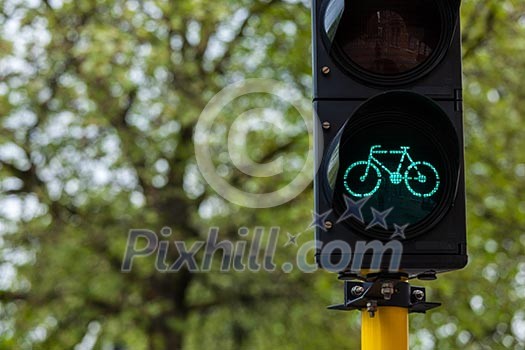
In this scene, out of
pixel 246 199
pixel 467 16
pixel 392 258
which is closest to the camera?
pixel 392 258

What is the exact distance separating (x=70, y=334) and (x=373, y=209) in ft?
30.1

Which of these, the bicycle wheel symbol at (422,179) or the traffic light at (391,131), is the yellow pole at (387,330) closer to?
the traffic light at (391,131)

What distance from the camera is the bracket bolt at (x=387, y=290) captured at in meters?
3.31

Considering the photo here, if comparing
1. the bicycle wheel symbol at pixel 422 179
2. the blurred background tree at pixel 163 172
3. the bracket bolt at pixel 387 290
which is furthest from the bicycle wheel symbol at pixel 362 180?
the blurred background tree at pixel 163 172

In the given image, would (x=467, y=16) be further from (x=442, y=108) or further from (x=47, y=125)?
(x=442, y=108)

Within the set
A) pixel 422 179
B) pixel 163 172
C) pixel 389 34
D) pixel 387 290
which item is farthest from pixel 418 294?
pixel 163 172

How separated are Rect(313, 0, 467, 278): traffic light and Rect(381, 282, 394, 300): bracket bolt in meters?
0.08

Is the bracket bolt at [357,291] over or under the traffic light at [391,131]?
under

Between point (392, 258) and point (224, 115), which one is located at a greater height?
point (392, 258)

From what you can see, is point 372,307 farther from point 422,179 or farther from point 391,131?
point 391,131

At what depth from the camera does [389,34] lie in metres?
3.36

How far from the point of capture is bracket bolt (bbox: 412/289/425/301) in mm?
3377

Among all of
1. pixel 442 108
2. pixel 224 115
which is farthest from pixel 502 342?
pixel 442 108

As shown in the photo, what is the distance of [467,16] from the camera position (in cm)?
1109
